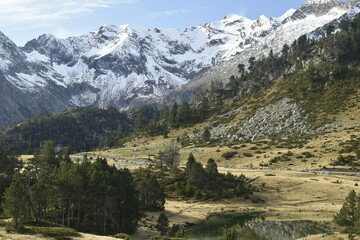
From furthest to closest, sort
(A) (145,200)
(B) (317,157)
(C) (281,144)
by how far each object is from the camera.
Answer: (C) (281,144), (B) (317,157), (A) (145,200)

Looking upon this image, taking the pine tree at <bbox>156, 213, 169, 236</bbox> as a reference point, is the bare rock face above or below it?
above

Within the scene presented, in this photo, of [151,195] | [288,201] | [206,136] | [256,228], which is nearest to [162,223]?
[256,228]

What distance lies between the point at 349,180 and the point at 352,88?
83.2 metres

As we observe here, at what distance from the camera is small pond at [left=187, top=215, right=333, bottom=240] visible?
59.6 m

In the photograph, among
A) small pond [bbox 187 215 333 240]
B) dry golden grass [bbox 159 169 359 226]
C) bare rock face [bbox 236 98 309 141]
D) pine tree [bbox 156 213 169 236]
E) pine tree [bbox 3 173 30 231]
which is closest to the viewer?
pine tree [bbox 3 173 30 231]

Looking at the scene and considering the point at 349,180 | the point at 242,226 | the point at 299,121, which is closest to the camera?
the point at 242,226

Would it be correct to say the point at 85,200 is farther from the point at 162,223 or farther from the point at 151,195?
the point at 151,195

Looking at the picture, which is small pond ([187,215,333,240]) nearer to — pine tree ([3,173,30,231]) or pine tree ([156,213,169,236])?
pine tree ([156,213,169,236])

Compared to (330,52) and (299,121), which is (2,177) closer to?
(299,121)

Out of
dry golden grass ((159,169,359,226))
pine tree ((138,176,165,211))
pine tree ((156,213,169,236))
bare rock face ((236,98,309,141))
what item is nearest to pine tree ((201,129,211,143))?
bare rock face ((236,98,309,141))

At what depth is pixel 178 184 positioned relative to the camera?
3905 inches

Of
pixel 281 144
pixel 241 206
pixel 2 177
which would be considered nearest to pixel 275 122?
pixel 281 144

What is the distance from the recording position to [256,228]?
6469 centimetres

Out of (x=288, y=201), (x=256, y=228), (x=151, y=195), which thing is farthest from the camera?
(x=288, y=201)
